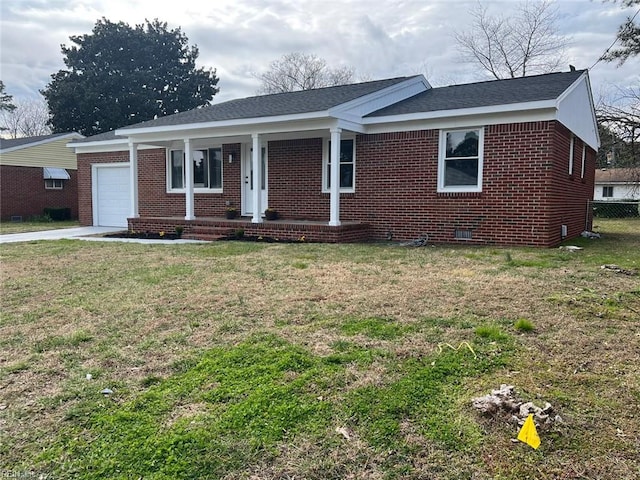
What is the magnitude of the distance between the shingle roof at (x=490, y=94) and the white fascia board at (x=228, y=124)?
1696mm

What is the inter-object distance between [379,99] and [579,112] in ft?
16.1

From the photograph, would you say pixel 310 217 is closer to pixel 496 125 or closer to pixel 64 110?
pixel 496 125

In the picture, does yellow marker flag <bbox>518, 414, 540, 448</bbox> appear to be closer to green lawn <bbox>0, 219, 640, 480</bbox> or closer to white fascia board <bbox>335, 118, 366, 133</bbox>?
green lawn <bbox>0, 219, 640, 480</bbox>

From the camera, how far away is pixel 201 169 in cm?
1459

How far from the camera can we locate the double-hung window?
1423cm

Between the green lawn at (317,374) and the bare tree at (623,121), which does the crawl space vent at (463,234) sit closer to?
the green lawn at (317,374)

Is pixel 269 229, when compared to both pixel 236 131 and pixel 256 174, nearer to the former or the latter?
pixel 256 174

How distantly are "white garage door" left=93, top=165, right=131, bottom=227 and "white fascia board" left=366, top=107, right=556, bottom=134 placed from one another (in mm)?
9383

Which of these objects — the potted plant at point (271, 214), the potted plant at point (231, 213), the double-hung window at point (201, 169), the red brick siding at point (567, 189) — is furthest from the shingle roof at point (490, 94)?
the double-hung window at point (201, 169)

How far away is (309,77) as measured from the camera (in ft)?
125

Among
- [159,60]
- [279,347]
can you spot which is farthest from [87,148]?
[159,60]

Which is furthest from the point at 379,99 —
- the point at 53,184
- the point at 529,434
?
the point at 53,184

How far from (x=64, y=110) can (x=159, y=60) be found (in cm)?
695

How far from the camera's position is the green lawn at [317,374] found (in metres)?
2.21
